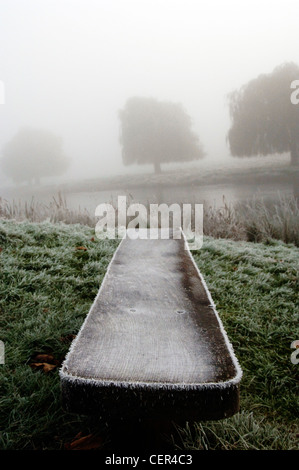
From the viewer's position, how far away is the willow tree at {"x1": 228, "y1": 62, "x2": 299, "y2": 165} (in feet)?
51.2

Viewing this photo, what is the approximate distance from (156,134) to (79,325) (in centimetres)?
1746

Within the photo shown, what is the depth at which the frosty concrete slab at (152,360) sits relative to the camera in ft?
3.09

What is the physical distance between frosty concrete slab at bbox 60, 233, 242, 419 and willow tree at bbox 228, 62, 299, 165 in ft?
50.2

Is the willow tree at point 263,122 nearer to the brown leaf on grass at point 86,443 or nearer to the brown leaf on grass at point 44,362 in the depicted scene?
the brown leaf on grass at point 44,362

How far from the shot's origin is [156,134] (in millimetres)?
18656

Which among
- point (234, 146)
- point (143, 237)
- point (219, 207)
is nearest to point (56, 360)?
point (143, 237)

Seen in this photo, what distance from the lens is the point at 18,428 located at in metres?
1.41

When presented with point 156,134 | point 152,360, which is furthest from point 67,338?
point 156,134

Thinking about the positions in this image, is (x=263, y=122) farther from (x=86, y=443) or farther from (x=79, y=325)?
(x=86, y=443)

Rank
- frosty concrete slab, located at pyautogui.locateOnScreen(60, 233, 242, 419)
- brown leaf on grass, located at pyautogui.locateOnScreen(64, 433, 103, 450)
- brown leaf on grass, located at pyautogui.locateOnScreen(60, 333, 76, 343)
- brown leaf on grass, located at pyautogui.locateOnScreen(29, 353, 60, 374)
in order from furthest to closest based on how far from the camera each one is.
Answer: brown leaf on grass, located at pyautogui.locateOnScreen(60, 333, 76, 343) < brown leaf on grass, located at pyautogui.locateOnScreen(29, 353, 60, 374) < brown leaf on grass, located at pyautogui.locateOnScreen(64, 433, 103, 450) < frosty concrete slab, located at pyautogui.locateOnScreen(60, 233, 242, 419)

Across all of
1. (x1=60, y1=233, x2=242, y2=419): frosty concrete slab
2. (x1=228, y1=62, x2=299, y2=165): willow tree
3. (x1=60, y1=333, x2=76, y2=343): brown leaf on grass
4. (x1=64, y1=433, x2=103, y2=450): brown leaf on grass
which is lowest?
(x1=64, y1=433, x2=103, y2=450): brown leaf on grass

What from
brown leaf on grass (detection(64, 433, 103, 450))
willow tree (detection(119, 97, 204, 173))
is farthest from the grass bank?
willow tree (detection(119, 97, 204, 173))

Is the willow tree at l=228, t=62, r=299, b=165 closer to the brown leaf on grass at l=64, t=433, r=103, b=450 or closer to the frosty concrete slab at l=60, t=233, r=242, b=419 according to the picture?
the frosty concrete slab at l=60, t=233, r=242, b=419
